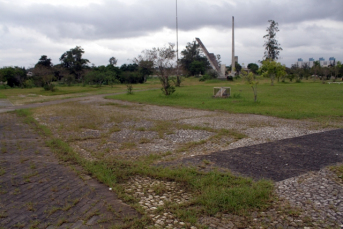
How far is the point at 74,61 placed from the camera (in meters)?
54.9

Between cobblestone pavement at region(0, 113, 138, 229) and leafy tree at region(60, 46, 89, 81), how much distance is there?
51.5 m

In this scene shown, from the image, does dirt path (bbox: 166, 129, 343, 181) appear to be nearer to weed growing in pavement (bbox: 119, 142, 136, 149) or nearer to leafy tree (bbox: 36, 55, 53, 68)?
weed growing in pavement (bbox: 119, 142, 136, 149)

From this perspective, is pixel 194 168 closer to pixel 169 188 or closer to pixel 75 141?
pixel 169 188

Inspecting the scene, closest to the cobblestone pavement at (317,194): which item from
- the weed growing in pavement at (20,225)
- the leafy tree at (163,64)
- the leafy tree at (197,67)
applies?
the weed growing in pavement at (20,225)

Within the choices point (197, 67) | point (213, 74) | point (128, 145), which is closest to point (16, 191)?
point (128, 145)

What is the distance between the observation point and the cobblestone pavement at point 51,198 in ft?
11.4

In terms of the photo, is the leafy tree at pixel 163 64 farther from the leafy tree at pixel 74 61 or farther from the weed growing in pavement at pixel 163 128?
the leafy tree at pixel 74 61

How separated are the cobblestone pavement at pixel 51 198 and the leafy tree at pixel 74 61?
169 feet

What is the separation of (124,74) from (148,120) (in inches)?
1810

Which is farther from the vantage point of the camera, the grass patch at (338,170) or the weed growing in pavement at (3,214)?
the grass patch at (338,170)

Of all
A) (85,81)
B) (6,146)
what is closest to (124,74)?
(85,81)

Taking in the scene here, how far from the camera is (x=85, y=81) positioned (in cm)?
4631

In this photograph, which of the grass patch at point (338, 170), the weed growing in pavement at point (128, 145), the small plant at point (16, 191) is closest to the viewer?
the small plant at point (16, 191)

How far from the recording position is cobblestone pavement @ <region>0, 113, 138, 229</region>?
346 cm
